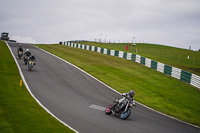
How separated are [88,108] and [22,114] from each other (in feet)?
12.8

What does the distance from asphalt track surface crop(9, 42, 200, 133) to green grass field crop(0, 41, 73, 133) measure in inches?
27.3

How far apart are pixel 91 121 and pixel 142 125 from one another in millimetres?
2581

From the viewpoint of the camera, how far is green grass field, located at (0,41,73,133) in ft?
31.8

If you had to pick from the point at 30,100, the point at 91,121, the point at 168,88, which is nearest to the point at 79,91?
the point at 30,100

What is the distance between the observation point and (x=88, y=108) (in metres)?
13.9

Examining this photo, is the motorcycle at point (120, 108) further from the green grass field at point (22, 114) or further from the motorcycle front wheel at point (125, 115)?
the green grass field at point (22, 114)

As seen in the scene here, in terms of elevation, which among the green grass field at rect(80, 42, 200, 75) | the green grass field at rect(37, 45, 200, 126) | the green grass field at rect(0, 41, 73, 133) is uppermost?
the green grass field at rect(80, 42, 200, 75)

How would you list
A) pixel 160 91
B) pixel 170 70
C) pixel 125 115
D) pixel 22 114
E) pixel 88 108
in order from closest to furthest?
pixel 22 114
pixel 125 115
pixel 88 108
pixel 160 91
pixel 170 70

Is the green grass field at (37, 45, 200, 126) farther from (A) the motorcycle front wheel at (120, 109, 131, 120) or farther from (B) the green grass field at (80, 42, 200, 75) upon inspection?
(B) the green grass field at (80, 42, 200, 75)

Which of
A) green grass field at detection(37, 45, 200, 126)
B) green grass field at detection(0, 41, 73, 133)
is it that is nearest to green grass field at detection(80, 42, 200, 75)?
green grass field at detection(37, 45, 200, 126)

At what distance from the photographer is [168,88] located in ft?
77.4

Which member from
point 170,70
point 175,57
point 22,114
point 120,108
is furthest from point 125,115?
point 175,57

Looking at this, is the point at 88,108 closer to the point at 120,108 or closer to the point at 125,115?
the point at 120,108

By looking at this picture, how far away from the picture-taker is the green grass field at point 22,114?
9.71 m
